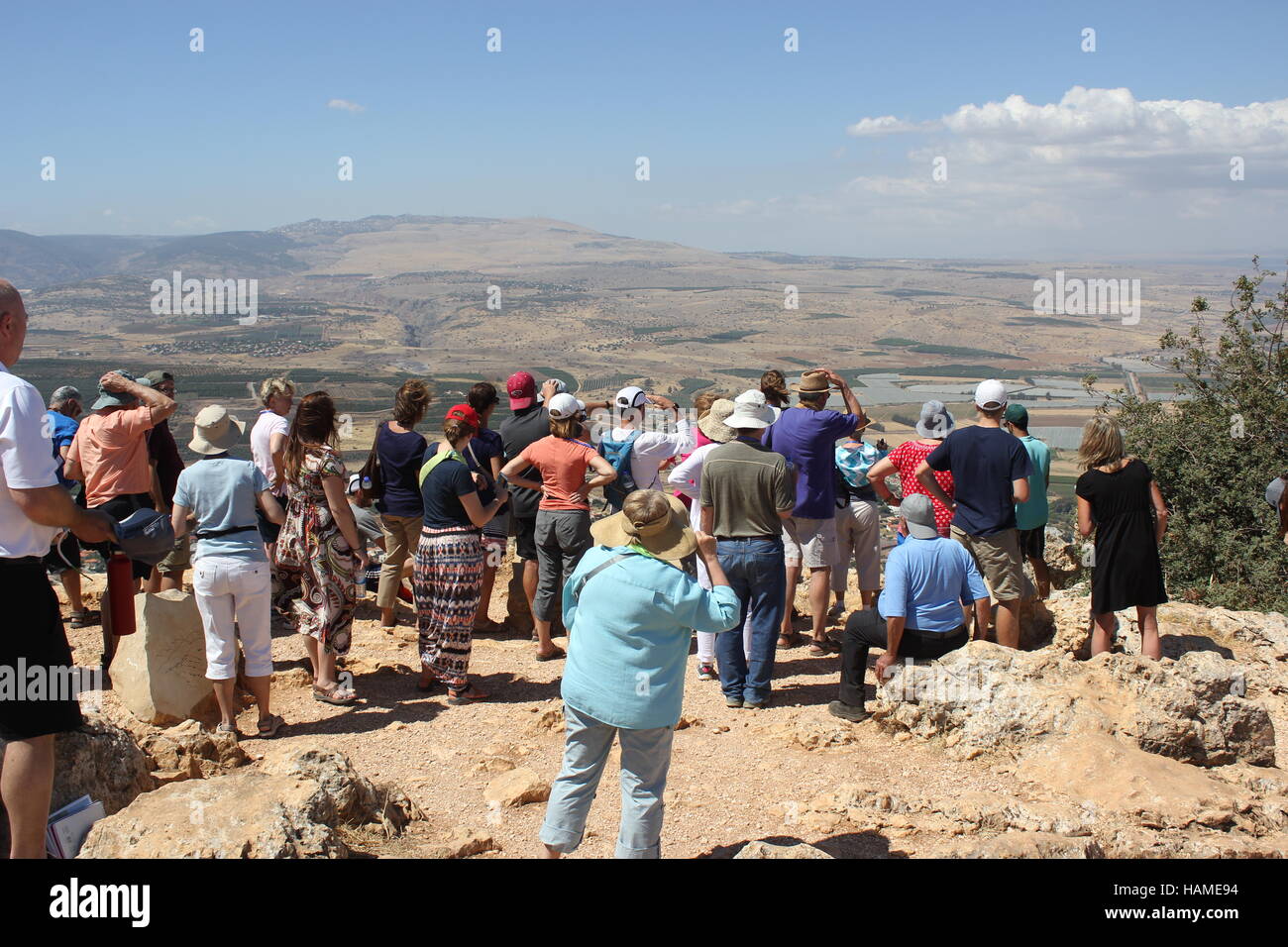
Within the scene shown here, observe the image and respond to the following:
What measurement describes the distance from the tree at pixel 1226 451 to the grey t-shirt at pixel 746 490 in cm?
574

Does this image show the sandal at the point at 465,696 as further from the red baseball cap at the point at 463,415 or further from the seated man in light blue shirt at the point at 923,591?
the seated man in light blue shirt at the point at 923,591

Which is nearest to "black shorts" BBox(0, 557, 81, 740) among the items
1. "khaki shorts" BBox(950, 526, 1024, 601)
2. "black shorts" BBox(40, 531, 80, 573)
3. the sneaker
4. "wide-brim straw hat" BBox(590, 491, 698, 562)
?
"black shorts" BBox(40, 531, 80, 573)

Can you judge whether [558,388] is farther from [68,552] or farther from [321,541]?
[68,552]

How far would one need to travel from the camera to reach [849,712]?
18.3 ft

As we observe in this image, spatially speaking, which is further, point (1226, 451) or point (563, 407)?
point (1226, 451)

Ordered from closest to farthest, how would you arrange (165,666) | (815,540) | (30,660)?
(30,660), (165,666), (815,540)

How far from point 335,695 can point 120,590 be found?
2.23 m

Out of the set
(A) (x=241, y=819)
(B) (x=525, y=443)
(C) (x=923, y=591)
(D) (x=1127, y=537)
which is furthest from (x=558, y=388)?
(A) (x=241, y=819)

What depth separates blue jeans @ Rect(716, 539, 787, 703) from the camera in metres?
5.58

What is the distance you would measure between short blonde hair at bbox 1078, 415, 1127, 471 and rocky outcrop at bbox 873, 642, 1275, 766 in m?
1.20

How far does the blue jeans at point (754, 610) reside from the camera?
558 centimetres

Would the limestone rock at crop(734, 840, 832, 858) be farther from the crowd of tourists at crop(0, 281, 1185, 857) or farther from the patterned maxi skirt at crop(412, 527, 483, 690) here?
the patterned maxi skirt at crop(412, 527, 483, 690)

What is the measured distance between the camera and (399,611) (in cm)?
799

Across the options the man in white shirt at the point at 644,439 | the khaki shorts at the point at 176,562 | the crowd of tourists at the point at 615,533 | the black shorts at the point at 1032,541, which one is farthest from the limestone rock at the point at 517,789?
the black shorts at the point at 1032,541
